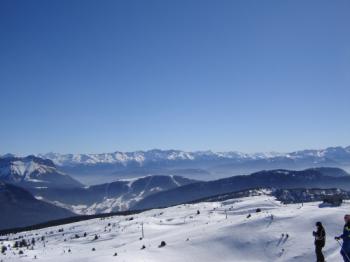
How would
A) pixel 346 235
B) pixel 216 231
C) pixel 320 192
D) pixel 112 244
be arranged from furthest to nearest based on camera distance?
pixel 320 192
pixel 112 244
pixel 216 231
pixel 346 235

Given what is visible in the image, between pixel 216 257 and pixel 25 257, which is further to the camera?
pixel 25 257

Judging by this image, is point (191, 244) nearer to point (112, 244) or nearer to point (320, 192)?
point (112, 244)

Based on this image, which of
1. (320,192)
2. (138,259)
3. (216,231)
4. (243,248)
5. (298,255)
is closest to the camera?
(298,255)

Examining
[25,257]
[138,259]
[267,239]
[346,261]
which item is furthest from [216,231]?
[346,261]

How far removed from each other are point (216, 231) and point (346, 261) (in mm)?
17316

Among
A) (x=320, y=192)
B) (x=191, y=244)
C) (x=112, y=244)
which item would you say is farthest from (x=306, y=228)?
(x=320, y=192)

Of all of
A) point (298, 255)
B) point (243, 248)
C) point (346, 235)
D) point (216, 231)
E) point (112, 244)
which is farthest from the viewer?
point (112, 244)

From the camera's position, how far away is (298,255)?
1024 inches

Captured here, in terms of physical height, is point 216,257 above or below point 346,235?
below

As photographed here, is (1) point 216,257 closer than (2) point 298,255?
No

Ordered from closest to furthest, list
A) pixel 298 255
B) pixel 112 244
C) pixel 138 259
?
1. pixel 298 255
2. pixel 138 259
3. pixel 112 244

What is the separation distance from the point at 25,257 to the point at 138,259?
960cm

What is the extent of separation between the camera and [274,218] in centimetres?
3550

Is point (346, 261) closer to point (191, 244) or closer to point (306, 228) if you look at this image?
point (306, 228)
